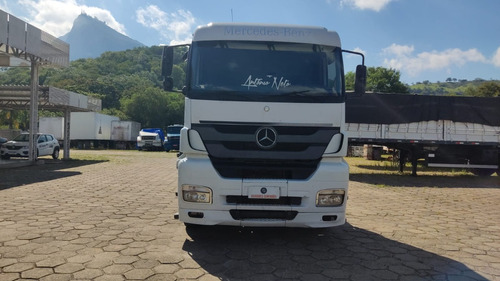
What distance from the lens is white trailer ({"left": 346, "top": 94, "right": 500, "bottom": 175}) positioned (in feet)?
43.1

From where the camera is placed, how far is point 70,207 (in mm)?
7098

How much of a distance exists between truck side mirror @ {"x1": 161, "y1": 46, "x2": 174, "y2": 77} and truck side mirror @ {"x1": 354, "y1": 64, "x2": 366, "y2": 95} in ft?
9.46

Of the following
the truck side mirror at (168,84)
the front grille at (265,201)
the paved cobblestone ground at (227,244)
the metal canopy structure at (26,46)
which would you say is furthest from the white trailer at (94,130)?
the front grille at (265,201)

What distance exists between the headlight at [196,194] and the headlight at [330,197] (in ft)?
4.52

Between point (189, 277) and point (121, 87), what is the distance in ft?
261

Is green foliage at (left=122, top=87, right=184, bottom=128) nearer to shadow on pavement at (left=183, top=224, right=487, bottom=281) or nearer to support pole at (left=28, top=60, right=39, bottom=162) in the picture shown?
support pole at (left=28, top=60, right=39, bottom=162)

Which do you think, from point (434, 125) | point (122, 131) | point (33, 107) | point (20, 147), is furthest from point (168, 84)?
point (122, 131)

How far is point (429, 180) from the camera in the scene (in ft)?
44.4

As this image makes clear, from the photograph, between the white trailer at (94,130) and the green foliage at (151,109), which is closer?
the white trailer at (94,130)

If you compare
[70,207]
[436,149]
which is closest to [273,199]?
[70,207]

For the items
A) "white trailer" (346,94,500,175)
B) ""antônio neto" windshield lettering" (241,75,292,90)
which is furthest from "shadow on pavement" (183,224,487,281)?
"white trailer" (346,94,500,175)

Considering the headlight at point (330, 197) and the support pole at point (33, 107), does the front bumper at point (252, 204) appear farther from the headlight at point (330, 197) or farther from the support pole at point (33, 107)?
the support pole at point (33, 107)

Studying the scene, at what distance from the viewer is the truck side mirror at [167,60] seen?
5.35 meters

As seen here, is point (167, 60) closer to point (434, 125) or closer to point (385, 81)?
point (434, 125)
